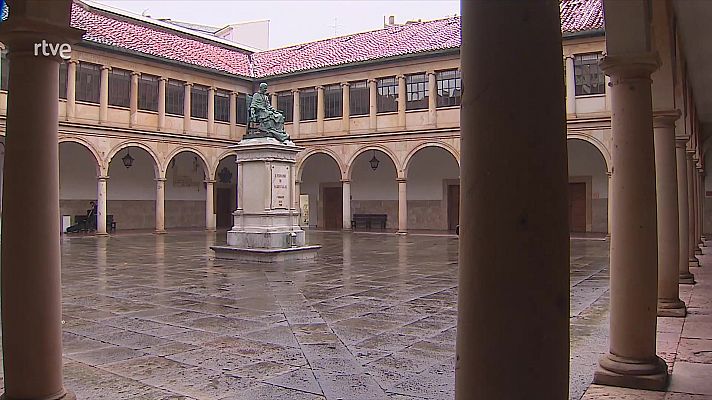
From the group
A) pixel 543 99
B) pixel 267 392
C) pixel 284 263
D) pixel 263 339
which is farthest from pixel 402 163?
pixel 543 99

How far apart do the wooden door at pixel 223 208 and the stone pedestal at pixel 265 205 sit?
1666 centimetres

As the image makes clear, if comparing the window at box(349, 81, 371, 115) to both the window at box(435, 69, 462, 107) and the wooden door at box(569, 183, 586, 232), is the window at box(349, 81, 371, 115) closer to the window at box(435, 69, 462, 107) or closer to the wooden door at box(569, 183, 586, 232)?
the window at box(435, 69, 462, 107)

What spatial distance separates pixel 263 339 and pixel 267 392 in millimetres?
1601

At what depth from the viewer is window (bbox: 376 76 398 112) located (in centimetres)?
2455

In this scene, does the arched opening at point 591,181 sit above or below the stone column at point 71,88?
below

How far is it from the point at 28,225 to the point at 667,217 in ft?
18.3

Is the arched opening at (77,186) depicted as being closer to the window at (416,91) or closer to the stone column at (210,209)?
the stone column at (210,209)

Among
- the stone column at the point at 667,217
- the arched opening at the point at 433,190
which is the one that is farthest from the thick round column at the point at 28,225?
the arched opening at the point at 433,190

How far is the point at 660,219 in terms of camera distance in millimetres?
6172

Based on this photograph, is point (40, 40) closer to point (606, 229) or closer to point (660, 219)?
point (660, 219)

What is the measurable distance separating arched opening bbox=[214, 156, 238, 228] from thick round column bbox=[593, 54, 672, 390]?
2656cm

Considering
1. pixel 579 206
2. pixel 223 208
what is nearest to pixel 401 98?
pixel 579 206

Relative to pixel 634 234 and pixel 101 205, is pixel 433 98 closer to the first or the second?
pixel 101 205

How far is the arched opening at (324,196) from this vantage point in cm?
2975
